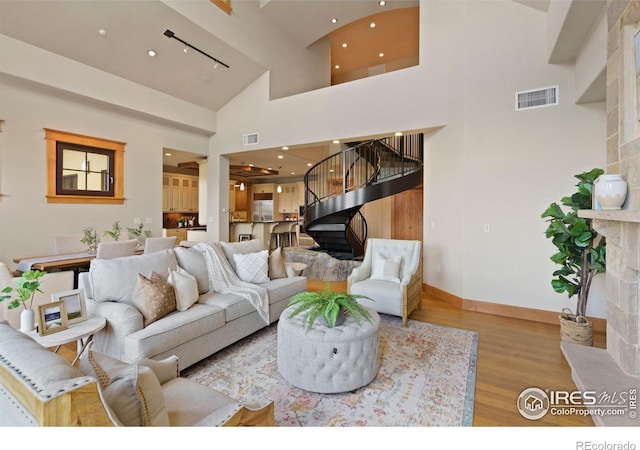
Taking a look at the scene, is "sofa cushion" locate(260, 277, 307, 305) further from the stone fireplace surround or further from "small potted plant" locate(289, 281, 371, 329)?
the stone fireplace surround

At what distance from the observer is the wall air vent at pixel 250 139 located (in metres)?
6.45

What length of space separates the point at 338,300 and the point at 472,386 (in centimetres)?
125

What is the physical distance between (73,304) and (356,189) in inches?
186

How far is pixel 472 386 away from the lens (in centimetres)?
233

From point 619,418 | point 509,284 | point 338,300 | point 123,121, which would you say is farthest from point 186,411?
point 123,121

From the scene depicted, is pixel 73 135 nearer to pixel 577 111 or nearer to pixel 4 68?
pixel 4 68

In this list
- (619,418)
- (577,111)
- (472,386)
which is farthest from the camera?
(577,111)

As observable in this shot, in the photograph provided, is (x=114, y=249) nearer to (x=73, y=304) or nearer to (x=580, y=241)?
(x=73, y=304)

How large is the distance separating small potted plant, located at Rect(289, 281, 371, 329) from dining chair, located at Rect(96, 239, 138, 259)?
268 cm

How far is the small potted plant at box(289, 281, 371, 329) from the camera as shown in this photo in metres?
2.28

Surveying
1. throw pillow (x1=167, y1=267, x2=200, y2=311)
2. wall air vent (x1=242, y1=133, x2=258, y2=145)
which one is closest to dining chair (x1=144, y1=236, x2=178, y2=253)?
throw pillow (x1=167, y1=267, x2=200, y2=311)

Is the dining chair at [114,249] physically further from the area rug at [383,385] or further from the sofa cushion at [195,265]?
the area rug at [383,385]

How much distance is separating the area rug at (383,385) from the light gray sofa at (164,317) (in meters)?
0.20
